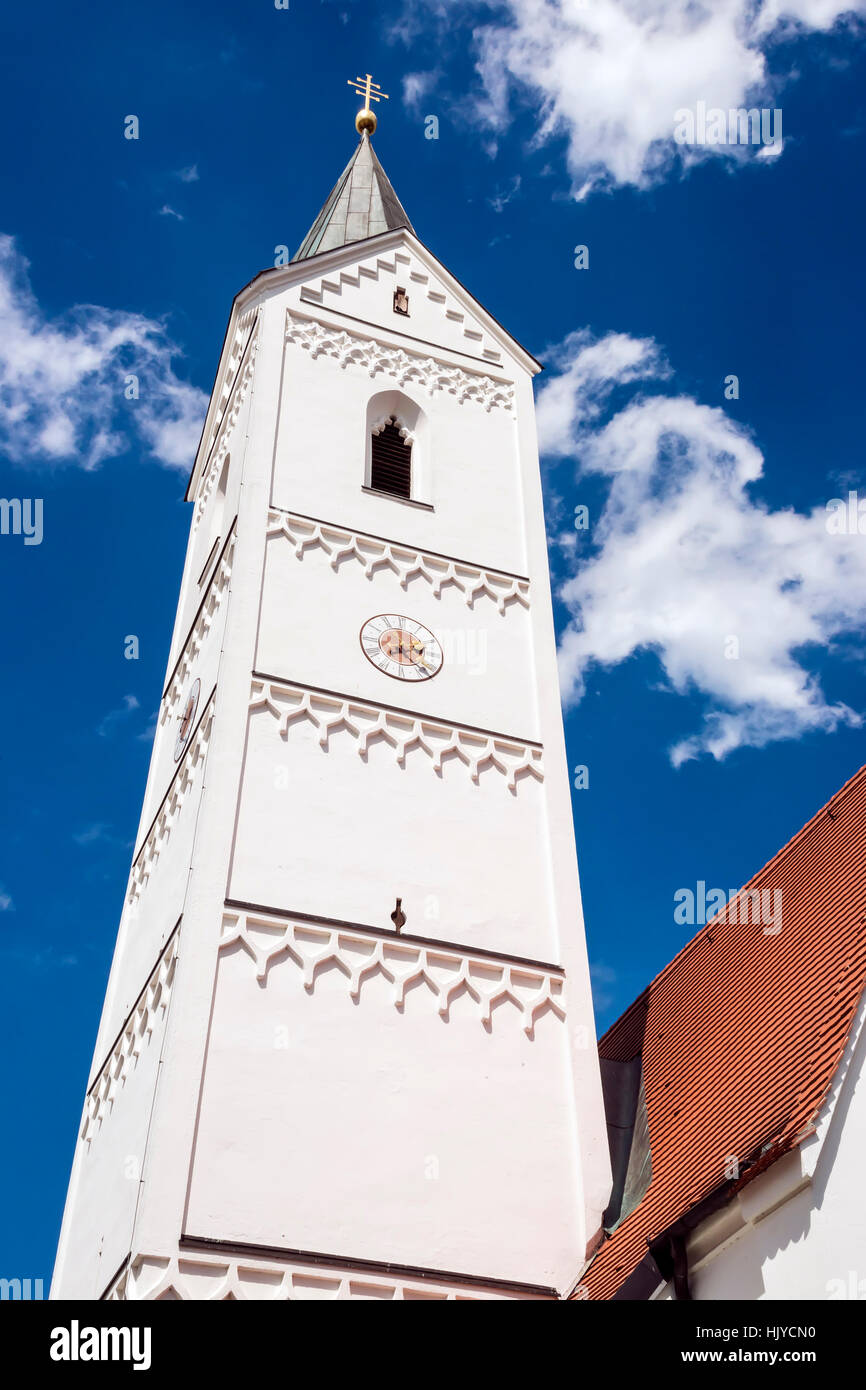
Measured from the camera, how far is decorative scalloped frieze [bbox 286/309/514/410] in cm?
1839

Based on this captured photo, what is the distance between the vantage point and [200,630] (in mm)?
16469

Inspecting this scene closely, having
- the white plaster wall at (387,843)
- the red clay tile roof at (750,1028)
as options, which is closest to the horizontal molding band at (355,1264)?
the red clay tile roof at (750,1028)

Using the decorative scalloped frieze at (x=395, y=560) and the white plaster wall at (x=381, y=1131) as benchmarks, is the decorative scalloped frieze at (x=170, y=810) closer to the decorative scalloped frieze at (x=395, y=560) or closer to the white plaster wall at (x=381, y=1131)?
the decorative scalloped frieze at (x=395, y=560)

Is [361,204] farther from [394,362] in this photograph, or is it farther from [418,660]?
[418,660]

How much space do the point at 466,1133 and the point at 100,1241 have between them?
9.92ft

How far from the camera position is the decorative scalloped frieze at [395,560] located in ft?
51.3

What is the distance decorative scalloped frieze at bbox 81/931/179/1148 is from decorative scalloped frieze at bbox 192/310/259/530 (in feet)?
27.2

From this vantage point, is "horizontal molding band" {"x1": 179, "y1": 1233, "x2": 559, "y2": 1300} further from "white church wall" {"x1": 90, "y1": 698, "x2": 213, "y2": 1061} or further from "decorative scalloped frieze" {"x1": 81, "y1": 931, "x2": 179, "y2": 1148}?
"white church wall" {"x1": 90, "y1": 698, "x2": 213, "y2": 1061}

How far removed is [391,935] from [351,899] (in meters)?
0.48

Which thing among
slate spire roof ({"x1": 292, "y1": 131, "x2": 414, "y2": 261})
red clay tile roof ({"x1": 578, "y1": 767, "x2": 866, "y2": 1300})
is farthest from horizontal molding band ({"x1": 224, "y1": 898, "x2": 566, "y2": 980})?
slate spire roof ({"x1": 292, "y1": 131, "x2": 414, "y2": 261})

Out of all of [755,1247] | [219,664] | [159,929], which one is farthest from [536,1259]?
[219,664]

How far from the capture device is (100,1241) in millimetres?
11711

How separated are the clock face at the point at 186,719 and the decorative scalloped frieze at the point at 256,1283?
587cm

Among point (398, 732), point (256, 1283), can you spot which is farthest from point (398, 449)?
point (256, 1283)
